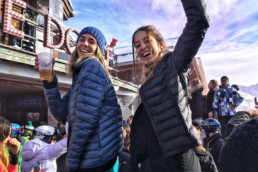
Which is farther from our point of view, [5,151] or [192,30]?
[5,151]

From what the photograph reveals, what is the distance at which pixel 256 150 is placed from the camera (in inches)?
25.5

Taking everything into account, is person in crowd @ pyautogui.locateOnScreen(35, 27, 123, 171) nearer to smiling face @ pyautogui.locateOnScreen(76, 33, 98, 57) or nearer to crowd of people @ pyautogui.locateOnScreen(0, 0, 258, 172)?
crowd of people @ pyautogui.locateOnScreen(0, 0, 258, 172)

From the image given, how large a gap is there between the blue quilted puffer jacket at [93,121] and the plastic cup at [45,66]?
1.51 feet

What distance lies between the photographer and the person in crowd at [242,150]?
0.65 m

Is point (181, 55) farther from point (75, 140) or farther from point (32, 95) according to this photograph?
point (32, 95)

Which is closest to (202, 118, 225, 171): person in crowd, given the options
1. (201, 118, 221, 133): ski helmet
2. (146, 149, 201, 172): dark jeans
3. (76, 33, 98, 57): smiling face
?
(201, 118, 221, 133): ski helmet

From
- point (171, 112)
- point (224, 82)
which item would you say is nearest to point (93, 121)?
point (171, 112)

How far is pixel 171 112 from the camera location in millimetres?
1462

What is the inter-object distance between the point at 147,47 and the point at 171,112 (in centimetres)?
73

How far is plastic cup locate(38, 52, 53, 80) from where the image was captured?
2.13 m

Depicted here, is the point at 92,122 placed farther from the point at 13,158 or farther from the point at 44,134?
the point at 44,134

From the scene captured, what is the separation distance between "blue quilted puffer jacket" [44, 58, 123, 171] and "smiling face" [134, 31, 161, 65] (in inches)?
16.6

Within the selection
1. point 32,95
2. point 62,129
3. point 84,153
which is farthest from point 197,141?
point 32,95

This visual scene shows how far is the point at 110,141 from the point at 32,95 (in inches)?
408
